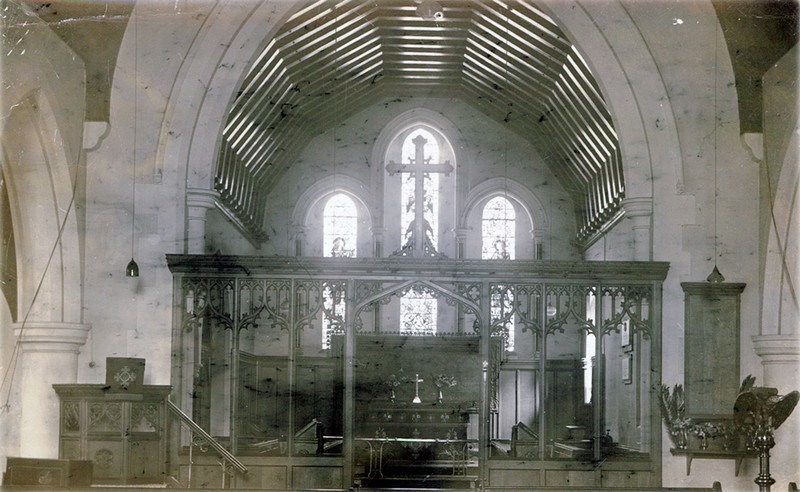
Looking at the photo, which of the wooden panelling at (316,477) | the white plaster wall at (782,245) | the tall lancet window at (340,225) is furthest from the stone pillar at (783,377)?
the tall lancet window at (340,225)

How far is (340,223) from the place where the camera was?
57.4ft

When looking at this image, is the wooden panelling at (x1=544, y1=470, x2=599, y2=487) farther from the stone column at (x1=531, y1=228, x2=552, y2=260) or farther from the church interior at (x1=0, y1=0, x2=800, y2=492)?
the stone column at (x1=531, y1=228, x2=552, y2=260)

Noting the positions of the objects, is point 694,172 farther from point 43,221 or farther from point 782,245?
point 43,221

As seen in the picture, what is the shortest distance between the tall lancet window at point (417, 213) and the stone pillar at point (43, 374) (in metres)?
7.63

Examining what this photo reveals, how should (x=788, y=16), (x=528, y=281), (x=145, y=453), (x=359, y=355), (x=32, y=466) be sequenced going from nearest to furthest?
(x=32, y=466), (x=145, y=453), (x=788, y=16), (x=528, y=281), (x=359, y=355)

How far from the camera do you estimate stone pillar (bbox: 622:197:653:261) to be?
33.7 ft

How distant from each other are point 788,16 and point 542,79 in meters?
4.89

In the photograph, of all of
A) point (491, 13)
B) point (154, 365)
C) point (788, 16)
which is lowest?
point (154, 365)

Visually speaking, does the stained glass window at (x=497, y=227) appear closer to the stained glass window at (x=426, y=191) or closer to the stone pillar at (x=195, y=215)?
the stained glass window at (x=426, y=191)

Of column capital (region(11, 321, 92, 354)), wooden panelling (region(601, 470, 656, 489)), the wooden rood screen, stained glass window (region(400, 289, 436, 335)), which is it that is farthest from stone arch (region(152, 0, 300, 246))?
stained glass window (region(400, 289, 436, 335))

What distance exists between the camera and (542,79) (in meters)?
14.2

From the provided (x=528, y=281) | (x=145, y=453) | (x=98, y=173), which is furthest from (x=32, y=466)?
(x=528, y=281)

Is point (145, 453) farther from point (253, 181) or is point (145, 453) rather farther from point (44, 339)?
point (253, 181)

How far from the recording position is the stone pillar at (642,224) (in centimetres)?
1028
